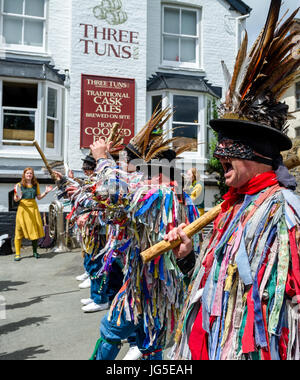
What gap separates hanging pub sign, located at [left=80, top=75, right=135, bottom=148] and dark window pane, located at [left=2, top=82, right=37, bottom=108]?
157cm

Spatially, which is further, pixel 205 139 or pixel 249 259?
pixel 205 139

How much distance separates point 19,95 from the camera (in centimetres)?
1030

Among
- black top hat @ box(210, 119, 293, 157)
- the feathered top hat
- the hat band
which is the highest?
the feathered top hat

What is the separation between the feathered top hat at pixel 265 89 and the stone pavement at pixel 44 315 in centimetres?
267

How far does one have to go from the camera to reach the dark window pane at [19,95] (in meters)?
10.2

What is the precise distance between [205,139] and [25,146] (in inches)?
225

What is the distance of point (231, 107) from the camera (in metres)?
1.77

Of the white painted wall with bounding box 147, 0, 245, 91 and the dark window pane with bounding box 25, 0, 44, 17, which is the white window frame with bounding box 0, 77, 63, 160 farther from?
the white painted wall with bounding box 147, 0, 245, 91


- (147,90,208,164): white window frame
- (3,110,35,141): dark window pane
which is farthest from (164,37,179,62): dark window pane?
(3,110,35,141): dark window pane

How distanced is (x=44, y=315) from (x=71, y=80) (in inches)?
293

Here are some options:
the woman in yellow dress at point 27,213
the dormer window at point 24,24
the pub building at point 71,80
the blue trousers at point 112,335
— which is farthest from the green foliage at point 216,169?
the blue trousers at point 112,335

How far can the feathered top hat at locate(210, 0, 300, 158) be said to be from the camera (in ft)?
5.44

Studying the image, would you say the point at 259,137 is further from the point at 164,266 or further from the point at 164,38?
A: the point at 164,38
